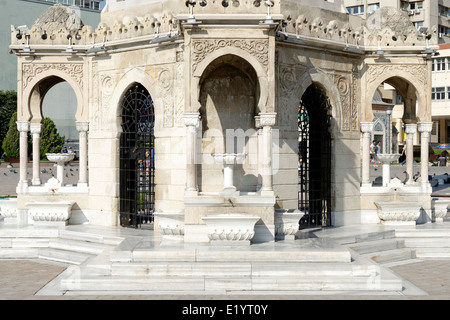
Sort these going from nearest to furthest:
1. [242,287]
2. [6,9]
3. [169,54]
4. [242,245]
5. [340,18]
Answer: [242,287]
[242,245]
[169,54]
[340,18]
[6,9]

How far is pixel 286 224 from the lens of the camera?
39.0 feet

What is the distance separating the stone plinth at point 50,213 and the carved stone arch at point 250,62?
497 centimetres

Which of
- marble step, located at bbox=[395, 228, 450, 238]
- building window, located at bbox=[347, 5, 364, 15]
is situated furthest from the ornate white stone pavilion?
building window, located at bbox=[347, 5, 364, 15]

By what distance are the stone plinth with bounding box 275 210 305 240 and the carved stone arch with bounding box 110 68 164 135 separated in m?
3.59

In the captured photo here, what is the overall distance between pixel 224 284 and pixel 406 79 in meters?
8.30

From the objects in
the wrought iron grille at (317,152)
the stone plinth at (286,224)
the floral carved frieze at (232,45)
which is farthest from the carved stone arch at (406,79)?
the floral carved frieze at (232,45)

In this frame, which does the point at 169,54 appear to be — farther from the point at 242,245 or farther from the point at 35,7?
the point at 35,7

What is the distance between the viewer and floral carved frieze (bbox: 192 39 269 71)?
11625 millimetres

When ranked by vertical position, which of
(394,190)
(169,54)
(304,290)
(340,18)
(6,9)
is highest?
(6,9)

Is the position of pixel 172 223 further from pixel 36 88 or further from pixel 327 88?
pixel 36 88

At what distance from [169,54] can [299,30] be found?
2.91m

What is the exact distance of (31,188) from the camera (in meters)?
15.2

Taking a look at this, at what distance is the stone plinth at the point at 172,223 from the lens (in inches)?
460

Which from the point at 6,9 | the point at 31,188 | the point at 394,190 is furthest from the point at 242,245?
the point at 6,9
